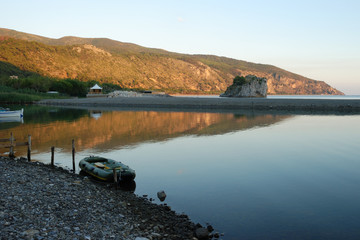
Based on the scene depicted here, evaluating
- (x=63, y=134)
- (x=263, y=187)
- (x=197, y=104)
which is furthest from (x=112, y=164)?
(x=197, y=104)

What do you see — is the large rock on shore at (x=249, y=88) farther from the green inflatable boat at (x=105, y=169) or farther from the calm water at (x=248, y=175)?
the green inflatable boat at (x=105, y=169)

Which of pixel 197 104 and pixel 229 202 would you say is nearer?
pixel 229 202

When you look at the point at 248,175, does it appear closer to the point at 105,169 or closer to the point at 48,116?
the point at 105,169

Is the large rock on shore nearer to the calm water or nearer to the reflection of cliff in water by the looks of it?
the reflection of cliff in water

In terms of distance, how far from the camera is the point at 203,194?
14578mm

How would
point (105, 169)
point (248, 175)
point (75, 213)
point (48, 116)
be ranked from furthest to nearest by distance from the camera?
point (48, 116) → point (248, 175) → point (105, 169) → point (75, 213)

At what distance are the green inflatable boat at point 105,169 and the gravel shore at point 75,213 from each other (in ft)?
4.63

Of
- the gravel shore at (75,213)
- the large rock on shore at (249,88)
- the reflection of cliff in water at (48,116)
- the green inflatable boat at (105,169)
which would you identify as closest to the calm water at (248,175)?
the green inflatable boat at (105,169)

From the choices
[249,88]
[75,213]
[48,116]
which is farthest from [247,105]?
[249,88]

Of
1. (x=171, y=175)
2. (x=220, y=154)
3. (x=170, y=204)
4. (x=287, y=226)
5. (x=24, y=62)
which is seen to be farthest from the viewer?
(x=24, y=62)

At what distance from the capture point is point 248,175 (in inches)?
719

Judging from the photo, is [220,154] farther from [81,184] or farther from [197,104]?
[197,104]

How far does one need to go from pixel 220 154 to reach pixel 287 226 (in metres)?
14.0

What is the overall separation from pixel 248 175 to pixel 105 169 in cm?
873
